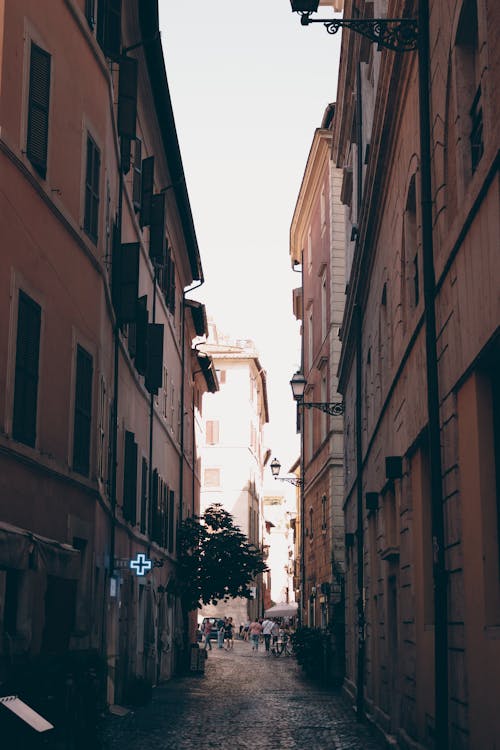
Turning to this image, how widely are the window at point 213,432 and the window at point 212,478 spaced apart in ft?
6.19

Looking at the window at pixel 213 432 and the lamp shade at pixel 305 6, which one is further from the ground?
the window at pixel 213 432

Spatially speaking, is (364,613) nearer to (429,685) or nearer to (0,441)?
(429,685)

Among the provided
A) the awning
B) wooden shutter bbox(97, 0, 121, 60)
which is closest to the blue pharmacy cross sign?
wooden shutter bbox(97, 0, 121, 60)

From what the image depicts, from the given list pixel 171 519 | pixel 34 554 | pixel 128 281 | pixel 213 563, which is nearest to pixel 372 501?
pixel 128 281

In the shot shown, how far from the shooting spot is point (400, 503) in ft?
54.8

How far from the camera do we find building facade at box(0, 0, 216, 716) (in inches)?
528

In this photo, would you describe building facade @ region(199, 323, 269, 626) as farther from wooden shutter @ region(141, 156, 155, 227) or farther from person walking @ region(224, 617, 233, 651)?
wooden shutter @ region(141, 156, 155, 227)

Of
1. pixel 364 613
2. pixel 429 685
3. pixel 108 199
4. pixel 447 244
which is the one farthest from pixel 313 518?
pixel 447 244

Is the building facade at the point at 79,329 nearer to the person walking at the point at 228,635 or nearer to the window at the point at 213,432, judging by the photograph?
the person walking at the point at 228,635

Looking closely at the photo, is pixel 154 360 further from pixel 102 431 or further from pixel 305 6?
pixel 305 6

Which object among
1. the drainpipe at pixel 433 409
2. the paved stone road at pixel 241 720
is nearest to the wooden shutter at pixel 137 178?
the paved stone road at pixel 241 720

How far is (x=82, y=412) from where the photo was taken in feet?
57.7

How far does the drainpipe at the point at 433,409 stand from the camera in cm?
1088

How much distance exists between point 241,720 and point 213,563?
648 inches
